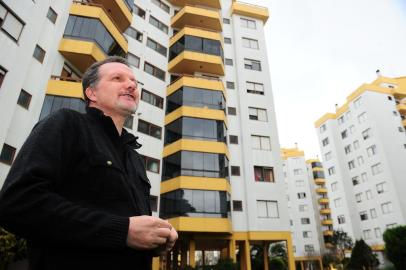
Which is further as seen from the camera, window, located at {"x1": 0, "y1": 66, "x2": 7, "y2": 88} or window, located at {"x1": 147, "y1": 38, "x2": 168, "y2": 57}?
window, located at {"x1": 147, "y1": 38, "x2": 168, "y2": 57}

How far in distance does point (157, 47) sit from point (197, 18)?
607 cm

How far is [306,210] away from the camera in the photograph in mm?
62594

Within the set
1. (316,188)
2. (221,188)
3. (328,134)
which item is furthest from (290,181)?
(221,188)

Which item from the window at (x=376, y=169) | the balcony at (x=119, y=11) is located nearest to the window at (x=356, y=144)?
the window at (x=376, y=169)

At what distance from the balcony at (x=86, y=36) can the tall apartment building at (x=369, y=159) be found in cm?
4320

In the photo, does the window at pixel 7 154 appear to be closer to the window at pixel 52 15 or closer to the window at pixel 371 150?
the window at pixel 52 15

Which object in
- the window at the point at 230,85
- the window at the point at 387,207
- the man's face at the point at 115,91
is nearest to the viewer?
the man's face at the point at 115,91

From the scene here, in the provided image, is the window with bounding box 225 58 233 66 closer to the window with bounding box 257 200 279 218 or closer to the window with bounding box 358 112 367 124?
the window with bounding box 257 200 279 218

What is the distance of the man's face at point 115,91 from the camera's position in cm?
241

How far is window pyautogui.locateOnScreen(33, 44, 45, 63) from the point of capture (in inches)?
703

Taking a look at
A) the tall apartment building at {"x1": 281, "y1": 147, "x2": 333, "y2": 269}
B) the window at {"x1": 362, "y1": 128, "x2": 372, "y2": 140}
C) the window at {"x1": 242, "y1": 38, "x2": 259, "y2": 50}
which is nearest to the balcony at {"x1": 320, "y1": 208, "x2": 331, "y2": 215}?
the tall apartment building at {"x1": 281, "y1": 147, "x2": 333, "y2": 269}

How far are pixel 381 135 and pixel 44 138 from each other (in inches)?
2047

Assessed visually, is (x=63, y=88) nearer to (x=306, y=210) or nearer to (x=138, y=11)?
(x=138, y=11)

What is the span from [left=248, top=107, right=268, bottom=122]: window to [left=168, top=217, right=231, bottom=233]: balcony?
39.1 ft
